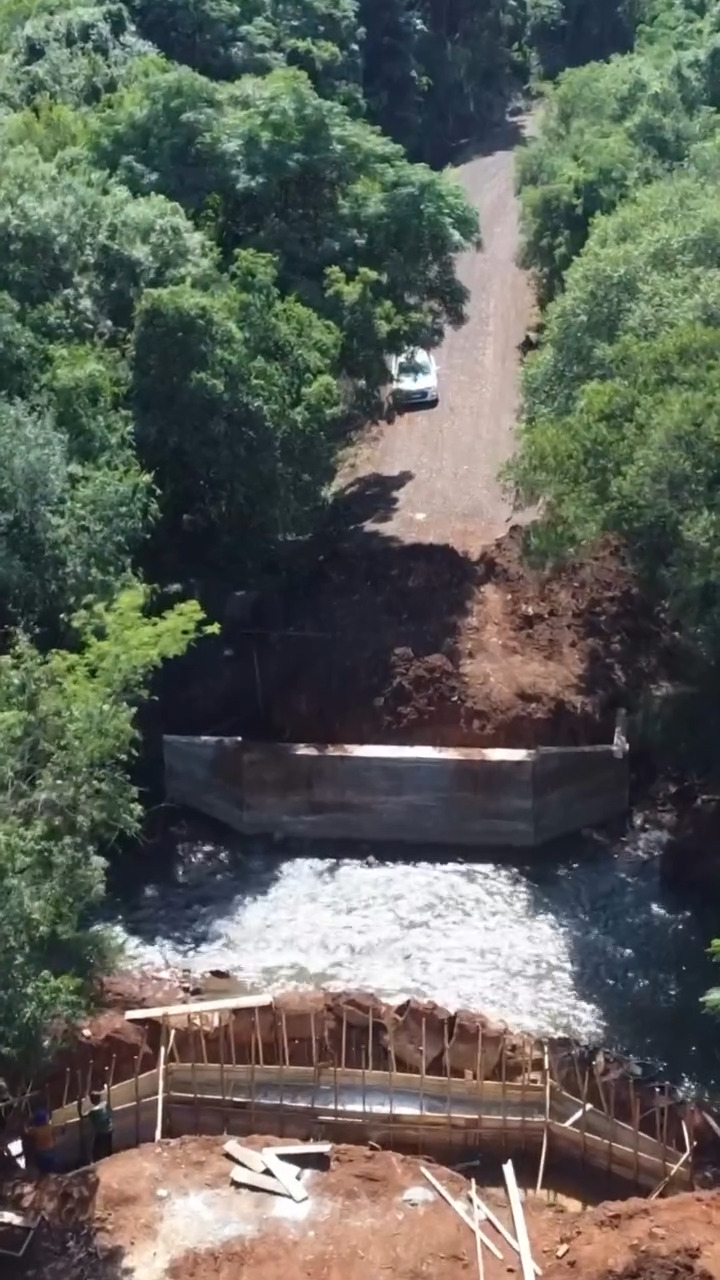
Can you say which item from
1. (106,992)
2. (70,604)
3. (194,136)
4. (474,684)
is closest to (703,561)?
(474,684)

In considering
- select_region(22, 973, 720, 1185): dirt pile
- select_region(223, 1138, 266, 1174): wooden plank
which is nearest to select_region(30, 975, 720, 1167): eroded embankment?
select_region(22, 973, 720, 1185): dirt pile

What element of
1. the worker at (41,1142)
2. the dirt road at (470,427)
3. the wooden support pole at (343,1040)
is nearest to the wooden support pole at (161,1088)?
the worker at (41,1142)

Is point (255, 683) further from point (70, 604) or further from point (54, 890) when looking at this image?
point (54, 890)

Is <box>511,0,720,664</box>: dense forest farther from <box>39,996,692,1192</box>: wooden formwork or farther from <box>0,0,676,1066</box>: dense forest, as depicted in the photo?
<box>39,996,692,1192</box>: wooden formwork

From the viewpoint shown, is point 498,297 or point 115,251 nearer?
point 115,251

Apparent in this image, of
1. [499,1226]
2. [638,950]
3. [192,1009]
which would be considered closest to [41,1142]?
[192,1009]

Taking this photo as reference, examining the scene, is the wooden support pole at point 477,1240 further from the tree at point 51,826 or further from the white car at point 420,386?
the white car at point 420,386

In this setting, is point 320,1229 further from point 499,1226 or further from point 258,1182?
point 499,1226
